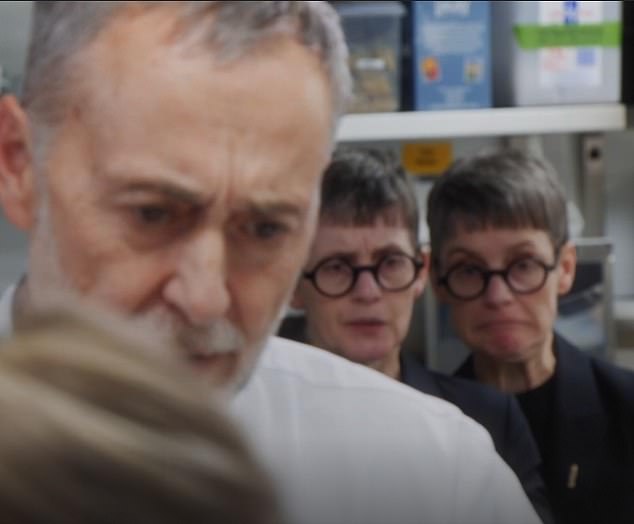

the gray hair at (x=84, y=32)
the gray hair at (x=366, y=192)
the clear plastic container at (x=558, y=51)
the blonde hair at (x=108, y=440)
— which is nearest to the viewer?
the blonde hair at (x=108, y=440)

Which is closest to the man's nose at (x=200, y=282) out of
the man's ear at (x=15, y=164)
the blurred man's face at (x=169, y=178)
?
the blurred man's face at (x=169, y=178)

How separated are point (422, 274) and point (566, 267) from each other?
0.15 metres

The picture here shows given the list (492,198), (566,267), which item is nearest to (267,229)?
(492,198)

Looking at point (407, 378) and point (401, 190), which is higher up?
point (401, 190)

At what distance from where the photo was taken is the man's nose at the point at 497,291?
0.93m

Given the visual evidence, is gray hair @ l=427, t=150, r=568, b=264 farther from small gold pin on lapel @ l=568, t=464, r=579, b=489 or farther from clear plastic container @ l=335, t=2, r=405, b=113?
small gold pin on lapel @ l=568, t=464, r=579, b=489

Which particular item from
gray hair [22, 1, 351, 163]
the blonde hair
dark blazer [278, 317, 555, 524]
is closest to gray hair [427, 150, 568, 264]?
dark blazer [278, 317, 555, 524]

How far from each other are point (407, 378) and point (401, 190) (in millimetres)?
165

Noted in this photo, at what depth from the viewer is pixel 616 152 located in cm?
107

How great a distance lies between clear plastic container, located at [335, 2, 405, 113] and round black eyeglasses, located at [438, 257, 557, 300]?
→ 0.53ft

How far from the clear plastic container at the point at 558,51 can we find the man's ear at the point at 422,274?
0.18 m

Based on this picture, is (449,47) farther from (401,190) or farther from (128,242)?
(128,242)

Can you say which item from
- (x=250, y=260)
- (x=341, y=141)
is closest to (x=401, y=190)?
(x=341, y=141)

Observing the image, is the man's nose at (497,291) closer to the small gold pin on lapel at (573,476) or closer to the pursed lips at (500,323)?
the pursed lips at (500,323)
